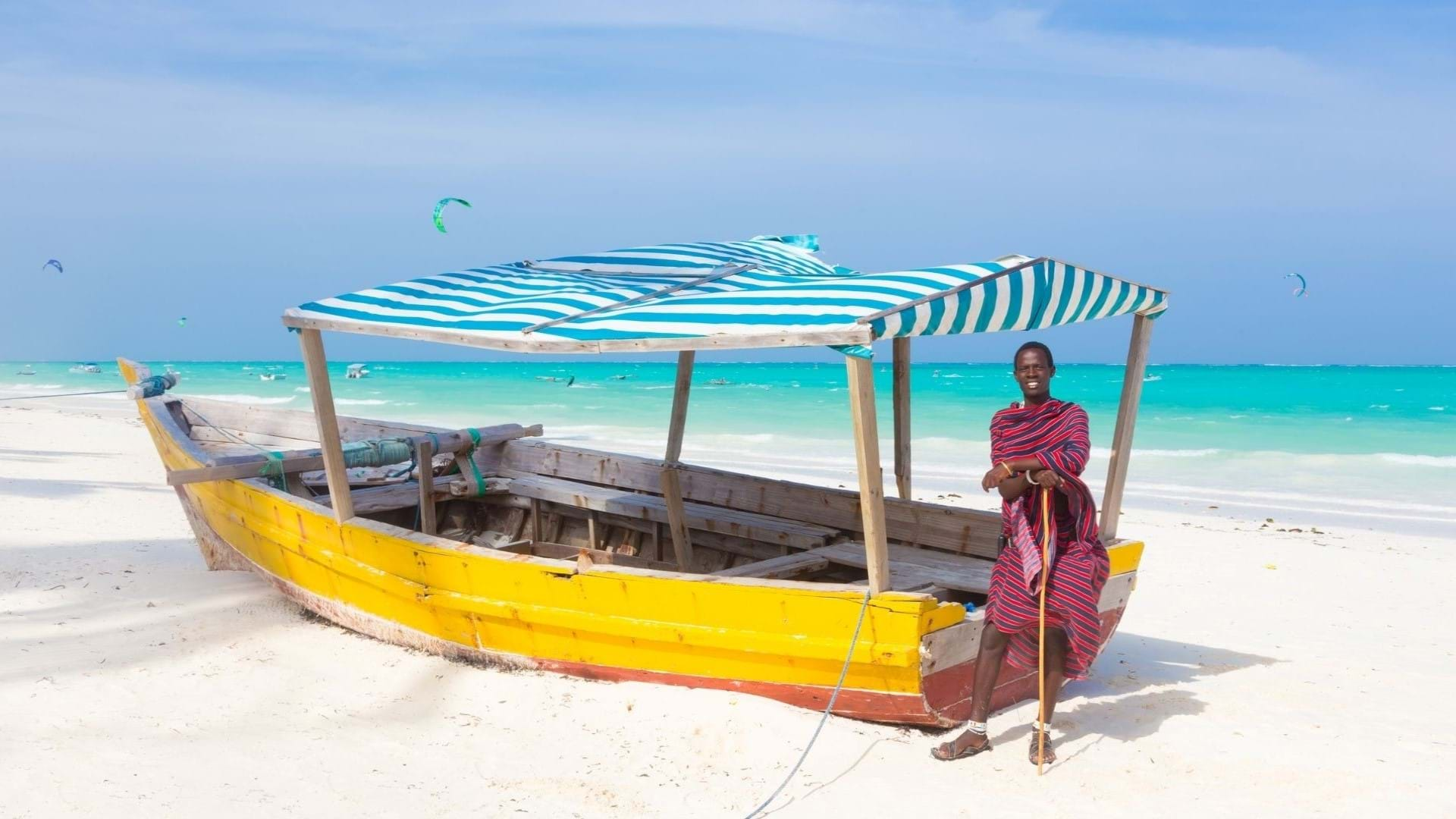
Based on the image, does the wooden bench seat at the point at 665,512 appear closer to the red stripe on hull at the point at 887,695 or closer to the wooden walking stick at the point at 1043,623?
the red stripe on hull at the point at 887,695

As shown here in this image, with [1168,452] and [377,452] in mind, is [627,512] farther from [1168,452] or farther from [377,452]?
[1168,452]

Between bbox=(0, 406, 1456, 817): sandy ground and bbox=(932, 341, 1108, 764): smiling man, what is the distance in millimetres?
389

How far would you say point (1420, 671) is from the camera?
5938 mm

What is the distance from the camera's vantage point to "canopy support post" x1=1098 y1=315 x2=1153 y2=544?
5.00 meters

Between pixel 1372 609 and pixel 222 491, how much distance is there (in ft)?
25.3

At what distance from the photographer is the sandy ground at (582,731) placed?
3.80m

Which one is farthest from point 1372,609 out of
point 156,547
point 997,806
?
point 156,547

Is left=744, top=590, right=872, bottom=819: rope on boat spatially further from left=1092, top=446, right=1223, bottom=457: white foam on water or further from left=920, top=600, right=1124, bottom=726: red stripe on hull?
left=1092, top=446, right=1223, bottom=457: white foam on water

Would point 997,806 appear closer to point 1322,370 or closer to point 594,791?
point 594,791

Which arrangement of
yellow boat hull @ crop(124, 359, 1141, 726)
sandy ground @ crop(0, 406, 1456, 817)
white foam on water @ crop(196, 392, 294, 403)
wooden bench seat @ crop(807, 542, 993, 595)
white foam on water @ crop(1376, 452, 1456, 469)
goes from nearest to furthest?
sandy ground @ crop(0, 406, 1456, 817)
yellow boat hull @ crop(124, 359, 1141, 726)
wooden bench seat @ crop(807, 542, 993, 595)
white foam on water @ crop(1376, 452, 1456, 469)
white foam on water @ crop(196, 392, 294, 403)

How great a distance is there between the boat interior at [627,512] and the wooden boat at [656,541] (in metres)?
0.02

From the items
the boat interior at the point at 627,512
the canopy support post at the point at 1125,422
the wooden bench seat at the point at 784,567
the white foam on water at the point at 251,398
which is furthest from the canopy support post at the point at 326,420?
the white foam on water at the point at 251,398

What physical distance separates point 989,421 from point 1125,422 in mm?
26123

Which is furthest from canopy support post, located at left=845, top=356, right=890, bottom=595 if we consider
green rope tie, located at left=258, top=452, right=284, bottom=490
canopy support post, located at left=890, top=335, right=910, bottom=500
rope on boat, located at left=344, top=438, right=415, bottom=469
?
green rope tie, located at left=258, top=452, right=284, bottom=490
